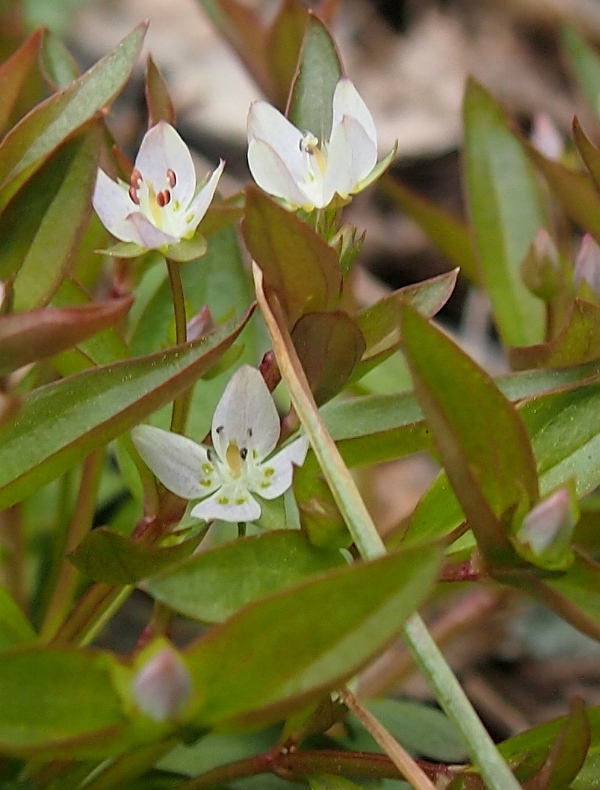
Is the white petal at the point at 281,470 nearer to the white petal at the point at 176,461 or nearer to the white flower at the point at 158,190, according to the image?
the white petal at the point at 176,461

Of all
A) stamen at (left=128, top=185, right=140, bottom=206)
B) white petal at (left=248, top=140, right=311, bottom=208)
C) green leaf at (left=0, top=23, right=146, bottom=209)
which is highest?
green leaf at (left=0, top=23, right=146, bottom=209)

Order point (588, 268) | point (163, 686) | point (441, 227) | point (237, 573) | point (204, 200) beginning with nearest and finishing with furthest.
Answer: point (163, 686), point (237, 573), point (204, 200), point (588, 268), point (441, 227)

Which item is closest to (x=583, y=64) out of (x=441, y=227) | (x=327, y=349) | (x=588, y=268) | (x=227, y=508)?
(x=441, y=227)

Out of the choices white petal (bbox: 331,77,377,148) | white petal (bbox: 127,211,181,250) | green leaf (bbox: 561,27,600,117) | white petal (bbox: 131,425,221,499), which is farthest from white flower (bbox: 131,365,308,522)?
green leaf (bbox: 561,27,600,117)

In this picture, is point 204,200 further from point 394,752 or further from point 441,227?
point 441,227

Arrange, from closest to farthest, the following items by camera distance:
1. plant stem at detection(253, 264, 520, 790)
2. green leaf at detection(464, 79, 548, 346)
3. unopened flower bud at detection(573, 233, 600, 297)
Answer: plant stem at detection(253, 264, 520, 790) < unopened flower bud at detection(573, 233, 600, 297) < green leaf at detection(464, 79, 548, 346)

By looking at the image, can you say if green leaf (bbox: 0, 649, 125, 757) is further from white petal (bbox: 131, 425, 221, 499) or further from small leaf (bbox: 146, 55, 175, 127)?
small leaf (bbox: 146, 55, 175, 127)
